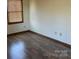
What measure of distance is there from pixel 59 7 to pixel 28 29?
8.45 ft

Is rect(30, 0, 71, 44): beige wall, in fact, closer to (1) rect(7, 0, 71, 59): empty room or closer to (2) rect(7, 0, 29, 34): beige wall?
(1) rect(7, 0, 71, 59): empty room

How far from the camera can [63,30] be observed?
15.1 ft

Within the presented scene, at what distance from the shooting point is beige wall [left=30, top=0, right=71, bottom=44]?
441 centimetres

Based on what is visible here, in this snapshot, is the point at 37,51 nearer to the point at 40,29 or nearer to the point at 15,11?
the point at 40,29

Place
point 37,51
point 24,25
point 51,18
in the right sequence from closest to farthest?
point 37,51 → point 51,18 → point 24,25

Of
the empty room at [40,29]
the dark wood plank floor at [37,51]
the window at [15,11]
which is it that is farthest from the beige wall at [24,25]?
the dark wood plank floor at [37,51]

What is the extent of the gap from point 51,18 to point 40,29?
103 centimetres

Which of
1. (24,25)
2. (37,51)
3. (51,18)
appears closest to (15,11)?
(24,25)

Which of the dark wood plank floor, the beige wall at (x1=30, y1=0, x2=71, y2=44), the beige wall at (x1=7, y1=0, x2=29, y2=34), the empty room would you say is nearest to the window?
the empty room

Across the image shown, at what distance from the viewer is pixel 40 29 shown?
5.94 metres

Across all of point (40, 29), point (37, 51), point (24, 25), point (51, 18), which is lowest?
point (37, 51)

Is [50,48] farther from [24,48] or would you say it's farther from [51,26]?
[51,26]

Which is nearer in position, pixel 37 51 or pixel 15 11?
pixel 37 51
